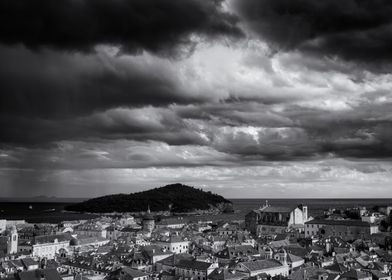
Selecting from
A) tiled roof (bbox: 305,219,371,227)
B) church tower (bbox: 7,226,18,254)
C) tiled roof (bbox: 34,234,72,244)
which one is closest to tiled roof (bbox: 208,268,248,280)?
church tower (bbox: 7,226,18,254)

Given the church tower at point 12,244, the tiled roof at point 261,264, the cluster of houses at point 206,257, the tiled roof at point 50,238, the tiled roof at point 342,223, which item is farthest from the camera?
the tiled roof at point 342,223

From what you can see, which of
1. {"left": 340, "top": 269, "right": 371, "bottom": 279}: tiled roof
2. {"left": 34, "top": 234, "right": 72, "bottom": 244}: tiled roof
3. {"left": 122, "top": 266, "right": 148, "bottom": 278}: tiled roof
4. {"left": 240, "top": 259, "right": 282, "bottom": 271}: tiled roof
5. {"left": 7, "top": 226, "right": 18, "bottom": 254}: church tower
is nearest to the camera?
{"left": 340, "top": 269, "right": 371, "bottom": 279}: tiled roof

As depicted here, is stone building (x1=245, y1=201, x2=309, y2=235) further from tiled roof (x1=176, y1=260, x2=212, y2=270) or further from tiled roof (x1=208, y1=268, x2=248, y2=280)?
tiled roof (x1=208, y1=268, x2=248, y2=280)

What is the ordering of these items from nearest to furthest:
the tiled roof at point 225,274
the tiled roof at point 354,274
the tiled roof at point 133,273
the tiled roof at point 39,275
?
the tiled roof at point 39,275, the tiled roof at point 354,274, the tiled roof at point 225,274, the tiled roof at point 133,273

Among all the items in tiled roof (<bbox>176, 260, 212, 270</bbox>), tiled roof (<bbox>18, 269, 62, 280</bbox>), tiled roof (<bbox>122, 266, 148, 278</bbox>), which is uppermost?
tiled roof (<bbox>18, 269, 62, 280</bbox>)

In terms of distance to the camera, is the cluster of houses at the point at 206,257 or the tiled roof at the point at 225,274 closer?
the tiled roof at the point at 225,274

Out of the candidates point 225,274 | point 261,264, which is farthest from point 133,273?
point 261,264

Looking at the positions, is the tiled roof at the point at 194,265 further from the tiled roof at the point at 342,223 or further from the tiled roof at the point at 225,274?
the tiled roof at the point at 342,223

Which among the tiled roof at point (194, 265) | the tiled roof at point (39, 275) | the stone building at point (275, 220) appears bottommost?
the tiled roof at point (194, 265)

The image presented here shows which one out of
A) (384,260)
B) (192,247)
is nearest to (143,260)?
(192,247)

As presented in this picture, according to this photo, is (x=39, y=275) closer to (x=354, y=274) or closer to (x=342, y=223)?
(x=354, y=274)

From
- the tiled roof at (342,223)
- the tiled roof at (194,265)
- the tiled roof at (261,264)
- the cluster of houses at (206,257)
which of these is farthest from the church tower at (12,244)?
the tiled roof at (342,223)

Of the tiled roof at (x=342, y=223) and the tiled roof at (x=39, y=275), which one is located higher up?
the tiled roof at (x=342, y=223)

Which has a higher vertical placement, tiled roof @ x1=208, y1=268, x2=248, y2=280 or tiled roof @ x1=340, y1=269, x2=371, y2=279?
tiled roof @ x1=340, y1=269, x2=371, y2=279
